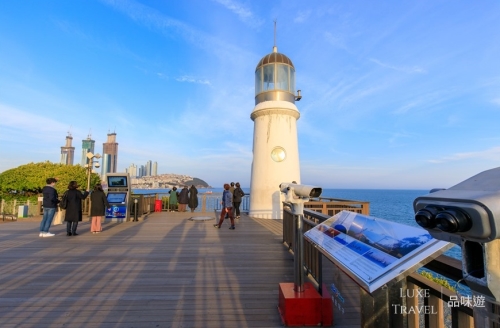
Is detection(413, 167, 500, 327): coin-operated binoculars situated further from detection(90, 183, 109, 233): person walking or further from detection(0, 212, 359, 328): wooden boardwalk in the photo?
detection(90, 183, 109, 233): person walking

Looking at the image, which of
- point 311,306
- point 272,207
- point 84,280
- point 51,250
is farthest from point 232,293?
point 272,207

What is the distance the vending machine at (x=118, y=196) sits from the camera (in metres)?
10.6

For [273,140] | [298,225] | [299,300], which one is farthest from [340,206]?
[299,300]

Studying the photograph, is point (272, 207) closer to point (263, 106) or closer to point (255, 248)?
point (263, 106)

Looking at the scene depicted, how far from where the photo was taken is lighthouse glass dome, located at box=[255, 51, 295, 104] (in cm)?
1259

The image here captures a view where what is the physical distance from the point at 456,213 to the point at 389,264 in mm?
615

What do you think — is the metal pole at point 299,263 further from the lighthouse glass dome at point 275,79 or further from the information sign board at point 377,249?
the lighthouse glass dome at point 275,79

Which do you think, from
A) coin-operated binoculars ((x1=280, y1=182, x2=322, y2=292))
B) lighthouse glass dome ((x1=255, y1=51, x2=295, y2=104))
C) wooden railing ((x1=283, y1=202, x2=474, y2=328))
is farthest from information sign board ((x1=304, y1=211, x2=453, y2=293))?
lighthouse glass dome ((x1=255, y1=51, x2=295, y2=104))

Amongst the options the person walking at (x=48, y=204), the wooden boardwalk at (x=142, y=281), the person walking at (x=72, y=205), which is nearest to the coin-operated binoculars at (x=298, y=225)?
the wooden boardwalk at (x=142, y=281)

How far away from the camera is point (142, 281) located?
4215mm

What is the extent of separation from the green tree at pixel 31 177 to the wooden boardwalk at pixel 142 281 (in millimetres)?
22745

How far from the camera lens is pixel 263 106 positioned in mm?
12367

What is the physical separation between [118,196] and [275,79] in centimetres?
875

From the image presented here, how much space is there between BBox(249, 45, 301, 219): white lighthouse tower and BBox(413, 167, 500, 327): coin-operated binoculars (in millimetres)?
10816
